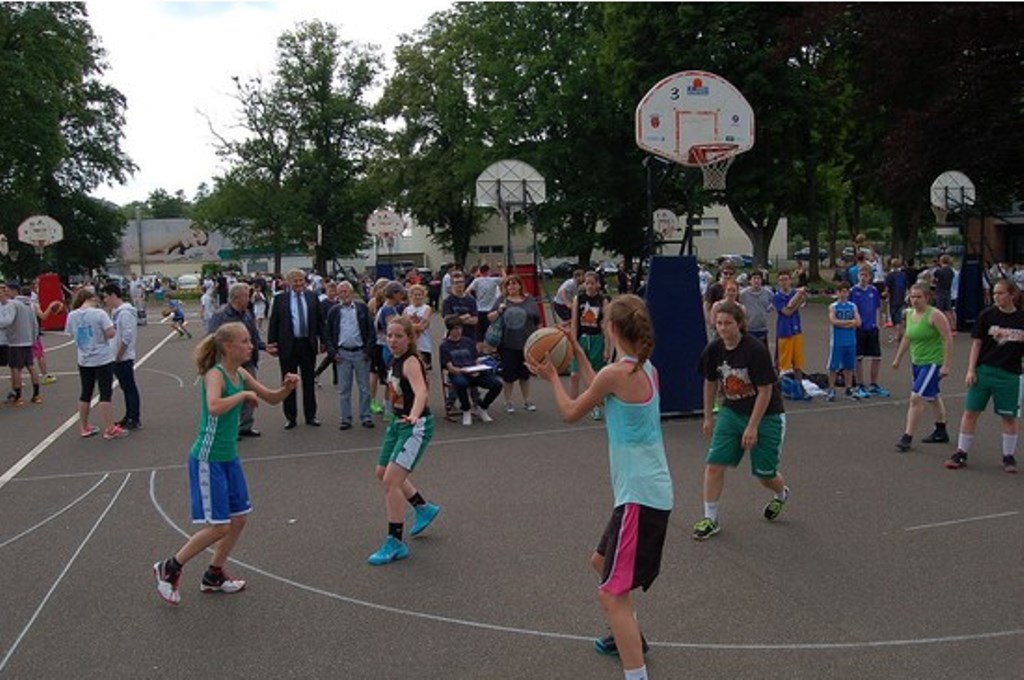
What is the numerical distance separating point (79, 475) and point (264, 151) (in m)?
53.6

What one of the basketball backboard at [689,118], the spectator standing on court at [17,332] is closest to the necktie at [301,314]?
the basketball backboard at [689,118]

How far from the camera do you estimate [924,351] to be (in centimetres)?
935

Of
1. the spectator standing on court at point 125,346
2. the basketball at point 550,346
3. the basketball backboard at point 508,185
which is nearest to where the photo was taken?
the basketball at point 550,346

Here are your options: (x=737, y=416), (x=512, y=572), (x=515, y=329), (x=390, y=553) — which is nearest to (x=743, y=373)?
(x=737, y=416)

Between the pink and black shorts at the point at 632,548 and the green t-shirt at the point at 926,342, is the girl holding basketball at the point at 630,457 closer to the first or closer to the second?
the pink and black shorts at the point at 632,548

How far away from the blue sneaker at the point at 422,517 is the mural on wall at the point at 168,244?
92.2m

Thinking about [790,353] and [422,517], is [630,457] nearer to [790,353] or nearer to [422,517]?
[422,517]

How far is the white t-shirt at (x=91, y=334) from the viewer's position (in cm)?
1112

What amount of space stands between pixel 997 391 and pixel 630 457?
563 centimetres

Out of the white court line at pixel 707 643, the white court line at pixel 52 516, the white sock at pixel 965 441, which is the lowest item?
the white court line at pixel 707 643

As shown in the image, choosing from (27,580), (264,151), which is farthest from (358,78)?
(27,580)

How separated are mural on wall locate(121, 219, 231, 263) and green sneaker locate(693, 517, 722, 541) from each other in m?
93.1

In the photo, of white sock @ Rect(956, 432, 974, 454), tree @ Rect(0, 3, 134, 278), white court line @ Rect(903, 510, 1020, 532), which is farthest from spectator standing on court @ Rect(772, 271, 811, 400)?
tree @ Rect(0, 3, 134, 278)

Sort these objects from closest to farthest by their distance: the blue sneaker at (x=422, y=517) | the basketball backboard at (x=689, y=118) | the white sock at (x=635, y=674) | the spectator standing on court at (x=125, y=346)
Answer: the white sock at (x=635, y=674) < the blue sneaker at (x=422, y=517) < the spectator standing on court at (x=125, y=346) < the basketball backboard at (x=689, y=118)
